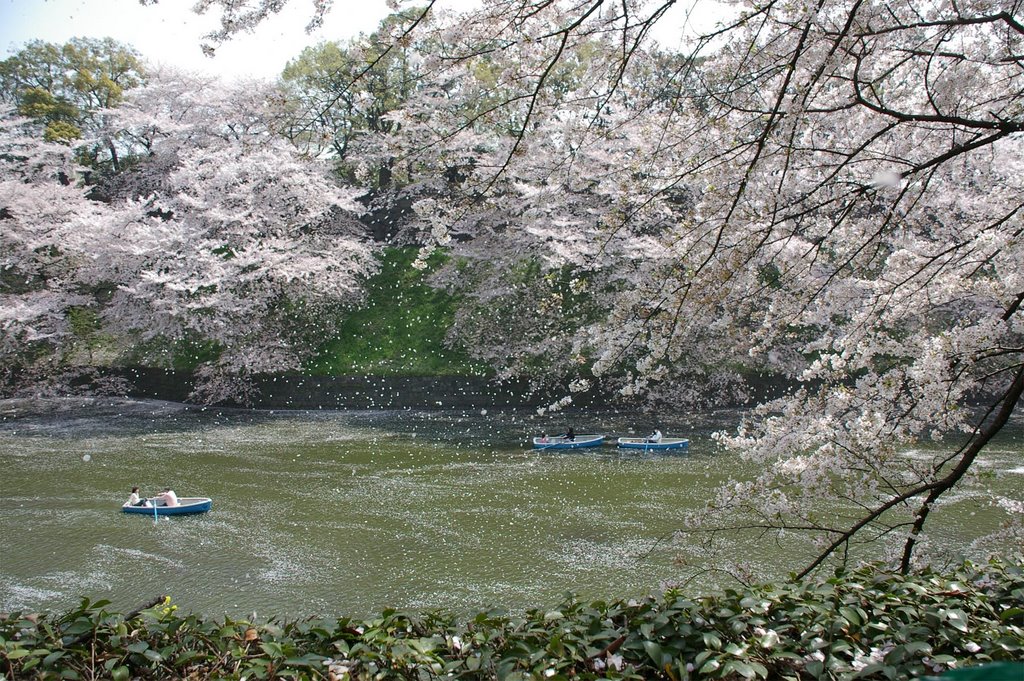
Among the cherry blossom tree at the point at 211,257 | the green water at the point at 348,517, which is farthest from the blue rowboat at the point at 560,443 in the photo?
the cherry blossom tree at the point at 211,257

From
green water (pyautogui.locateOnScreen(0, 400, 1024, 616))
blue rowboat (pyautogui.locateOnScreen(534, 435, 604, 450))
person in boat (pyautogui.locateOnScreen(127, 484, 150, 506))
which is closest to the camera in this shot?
green water (pyautogui.locateOnScreen(0, 400, 1024, 616))

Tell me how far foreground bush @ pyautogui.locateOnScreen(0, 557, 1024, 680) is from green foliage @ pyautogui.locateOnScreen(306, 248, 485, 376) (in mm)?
15591

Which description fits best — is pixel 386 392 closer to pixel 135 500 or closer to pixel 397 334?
pixel 397 334

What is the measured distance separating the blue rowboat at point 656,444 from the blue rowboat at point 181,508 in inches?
270

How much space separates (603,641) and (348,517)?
6.78 meters

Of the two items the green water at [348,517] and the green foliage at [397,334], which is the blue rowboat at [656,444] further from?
the green foliage at [397,334]

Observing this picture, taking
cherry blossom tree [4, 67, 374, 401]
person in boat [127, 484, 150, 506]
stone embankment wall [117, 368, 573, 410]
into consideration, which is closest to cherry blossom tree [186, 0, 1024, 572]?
person in boat [127, 484, 150, 506]

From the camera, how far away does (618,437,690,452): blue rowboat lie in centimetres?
1259

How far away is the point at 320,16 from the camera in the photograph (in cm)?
348

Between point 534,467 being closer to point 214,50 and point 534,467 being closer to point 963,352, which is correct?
point 963,352

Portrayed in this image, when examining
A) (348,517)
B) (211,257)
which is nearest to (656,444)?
(348,517)

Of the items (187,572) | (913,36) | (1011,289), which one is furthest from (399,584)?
(913,36)

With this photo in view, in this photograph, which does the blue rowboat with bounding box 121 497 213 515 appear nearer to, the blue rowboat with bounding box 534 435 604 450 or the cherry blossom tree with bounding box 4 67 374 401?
the blue rowboat with bounding box 534 435 604 450

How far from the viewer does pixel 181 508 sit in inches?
349
